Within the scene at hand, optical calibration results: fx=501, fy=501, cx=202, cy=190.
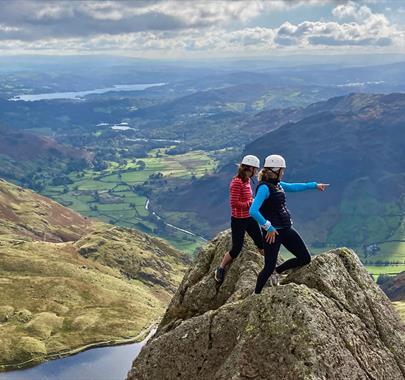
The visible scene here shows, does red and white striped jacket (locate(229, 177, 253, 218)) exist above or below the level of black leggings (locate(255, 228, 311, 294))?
above

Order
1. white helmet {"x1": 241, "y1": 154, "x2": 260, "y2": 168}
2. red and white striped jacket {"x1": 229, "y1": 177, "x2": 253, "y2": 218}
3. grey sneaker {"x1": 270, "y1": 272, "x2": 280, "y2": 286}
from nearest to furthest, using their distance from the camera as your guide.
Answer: white helmet {"x1": 241, "y1": 154, "x2": 260, "y2": 168}
grey sneaker {"x1": 270, "y1": 272, "x2": 280, "y2": 286}
red and white striped jacket {"x1": 229, "y1": 177, "x2": 253, "y2": 218}

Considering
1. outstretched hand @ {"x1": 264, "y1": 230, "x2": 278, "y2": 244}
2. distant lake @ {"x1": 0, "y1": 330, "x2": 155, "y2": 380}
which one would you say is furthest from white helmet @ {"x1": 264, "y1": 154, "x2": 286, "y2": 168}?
distant lake @ {"x1": 0, "y1": 330, "x2": 155, "y2": 380}

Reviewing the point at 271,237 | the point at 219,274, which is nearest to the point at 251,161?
the point at 271,237

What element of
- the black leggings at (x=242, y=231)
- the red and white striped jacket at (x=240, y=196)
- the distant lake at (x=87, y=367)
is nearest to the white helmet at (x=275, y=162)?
the red and white striped jacket at (x=240, y=196)

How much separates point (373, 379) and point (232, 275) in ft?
43.1

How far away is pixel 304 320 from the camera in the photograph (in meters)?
24.1

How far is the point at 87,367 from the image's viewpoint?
153000 mm

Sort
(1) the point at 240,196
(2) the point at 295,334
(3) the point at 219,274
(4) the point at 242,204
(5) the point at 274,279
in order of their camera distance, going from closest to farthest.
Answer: (2) the point at 295,334
(5) the point at 274,279
(1) the point at 240,196
(4) the point at 242,204
(3) the point at 219,274

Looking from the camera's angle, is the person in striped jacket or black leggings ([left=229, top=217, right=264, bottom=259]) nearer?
the person in striped jacket

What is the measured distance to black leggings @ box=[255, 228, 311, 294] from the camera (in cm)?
2792

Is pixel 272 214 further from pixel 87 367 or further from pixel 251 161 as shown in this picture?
pixel 87 367

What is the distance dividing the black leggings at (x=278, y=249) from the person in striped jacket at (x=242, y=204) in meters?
4.16

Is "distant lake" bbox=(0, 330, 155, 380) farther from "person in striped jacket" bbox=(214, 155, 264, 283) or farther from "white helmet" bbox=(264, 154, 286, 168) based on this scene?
"white helmet" bbox=(264, 154, 286, 168)

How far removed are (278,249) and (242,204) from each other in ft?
15.2
